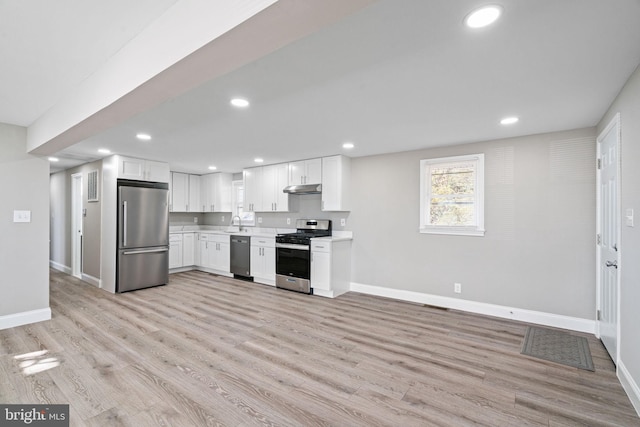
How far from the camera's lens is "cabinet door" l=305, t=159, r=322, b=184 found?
524 centimetres

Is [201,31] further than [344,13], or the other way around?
[201,31]

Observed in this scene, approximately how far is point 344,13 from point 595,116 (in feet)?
11.0

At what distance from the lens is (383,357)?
279cm

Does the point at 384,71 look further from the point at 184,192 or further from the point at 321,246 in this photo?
the point at 184,192

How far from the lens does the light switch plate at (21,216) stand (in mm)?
3587

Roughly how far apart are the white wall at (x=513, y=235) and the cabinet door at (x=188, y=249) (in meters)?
4.42

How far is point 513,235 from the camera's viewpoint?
12.5ft

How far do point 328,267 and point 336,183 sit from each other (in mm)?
1411

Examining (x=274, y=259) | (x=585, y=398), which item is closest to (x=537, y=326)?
(x=585, y=398)

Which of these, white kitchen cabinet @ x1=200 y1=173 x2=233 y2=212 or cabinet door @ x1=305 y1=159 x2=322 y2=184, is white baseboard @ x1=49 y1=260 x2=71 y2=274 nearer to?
white kitchen cabinet @ x1=200 y1=173 x2=233 y2=212

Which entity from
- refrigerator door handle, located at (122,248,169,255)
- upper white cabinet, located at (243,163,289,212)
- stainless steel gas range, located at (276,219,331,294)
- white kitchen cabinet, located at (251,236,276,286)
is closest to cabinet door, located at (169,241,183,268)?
refrigerator door handle, located at (122,248,169,255)

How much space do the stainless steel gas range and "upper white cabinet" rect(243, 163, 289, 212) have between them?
67 cm

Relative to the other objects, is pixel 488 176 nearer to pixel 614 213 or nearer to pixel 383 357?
pixel 614 213

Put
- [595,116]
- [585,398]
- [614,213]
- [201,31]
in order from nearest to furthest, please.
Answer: [201,31]
[585,398]
[614,213]
[595,116]
